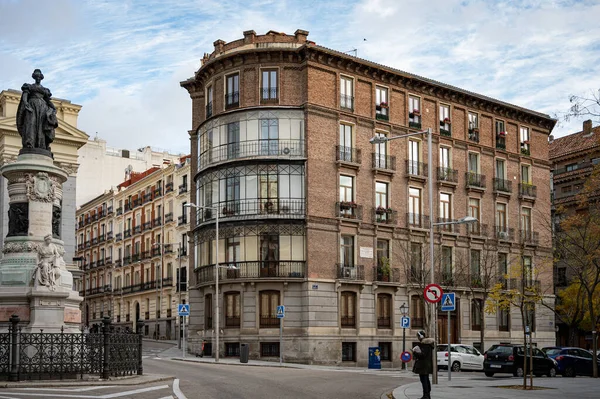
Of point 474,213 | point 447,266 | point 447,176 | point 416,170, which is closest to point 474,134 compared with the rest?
point 447,176

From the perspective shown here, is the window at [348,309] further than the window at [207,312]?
No

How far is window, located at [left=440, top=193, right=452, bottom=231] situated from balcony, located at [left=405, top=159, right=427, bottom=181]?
237 cm

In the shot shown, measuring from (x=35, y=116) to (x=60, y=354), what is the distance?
287 inches

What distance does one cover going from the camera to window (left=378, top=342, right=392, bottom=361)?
172 ft

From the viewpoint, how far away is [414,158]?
56656 mm

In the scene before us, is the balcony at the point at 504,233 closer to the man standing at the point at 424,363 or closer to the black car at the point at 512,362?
the black car at the point at 512,362

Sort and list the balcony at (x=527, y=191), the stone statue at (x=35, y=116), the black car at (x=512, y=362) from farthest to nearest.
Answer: the balcony at (x=527, y=191), the black car at (x=512, y=362), the stone statue at (x=35, y=116)

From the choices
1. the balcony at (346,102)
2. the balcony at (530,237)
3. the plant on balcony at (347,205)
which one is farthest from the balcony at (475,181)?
the balcony at (346,102)

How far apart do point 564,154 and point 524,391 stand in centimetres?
5865

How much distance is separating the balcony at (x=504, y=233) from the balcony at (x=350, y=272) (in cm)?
1408

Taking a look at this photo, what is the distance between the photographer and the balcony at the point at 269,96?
167 ft

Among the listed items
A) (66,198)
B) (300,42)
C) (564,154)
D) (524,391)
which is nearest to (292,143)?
(300,42)

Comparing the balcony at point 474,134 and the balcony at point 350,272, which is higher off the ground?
the balcony at point 474,134

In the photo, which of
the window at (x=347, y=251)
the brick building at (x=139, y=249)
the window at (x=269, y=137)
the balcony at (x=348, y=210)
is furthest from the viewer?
the brick building at (x=139, y=249)
